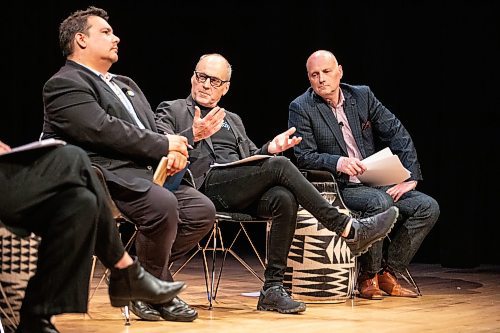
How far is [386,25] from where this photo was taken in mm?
6141

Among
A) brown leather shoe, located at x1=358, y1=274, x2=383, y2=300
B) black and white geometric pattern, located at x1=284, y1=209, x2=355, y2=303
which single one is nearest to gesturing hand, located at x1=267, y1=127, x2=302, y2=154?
black and white geometric pattern, located at x1=284, y1=209, x2=355, y2=303

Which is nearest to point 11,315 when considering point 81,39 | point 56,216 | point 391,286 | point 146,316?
point 56,216

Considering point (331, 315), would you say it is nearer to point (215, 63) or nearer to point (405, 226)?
point (405, 226)

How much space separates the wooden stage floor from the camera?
319 centimetres

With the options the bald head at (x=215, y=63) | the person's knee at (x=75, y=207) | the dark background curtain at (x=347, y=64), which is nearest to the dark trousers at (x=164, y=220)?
the person's knee at (x=75, y=207)

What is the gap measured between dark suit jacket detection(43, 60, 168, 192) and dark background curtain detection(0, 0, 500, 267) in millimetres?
3090

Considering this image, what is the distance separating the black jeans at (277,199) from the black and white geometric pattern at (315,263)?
33 cm

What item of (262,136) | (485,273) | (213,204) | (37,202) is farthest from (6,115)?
(37,202)

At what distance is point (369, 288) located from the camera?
170 inches

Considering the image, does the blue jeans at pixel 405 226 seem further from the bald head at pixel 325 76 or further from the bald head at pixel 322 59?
the bald head at pixel 322 59

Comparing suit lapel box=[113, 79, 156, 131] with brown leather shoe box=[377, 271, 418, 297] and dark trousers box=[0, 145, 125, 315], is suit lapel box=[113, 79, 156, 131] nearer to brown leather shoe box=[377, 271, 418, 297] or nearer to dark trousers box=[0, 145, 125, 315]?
dark trousers box=[0, 145, 125, 315]

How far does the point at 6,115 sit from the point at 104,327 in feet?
11.4

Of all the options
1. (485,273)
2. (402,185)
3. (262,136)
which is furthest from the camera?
(262,136)

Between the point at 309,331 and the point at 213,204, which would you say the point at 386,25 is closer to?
the point at 213,204
